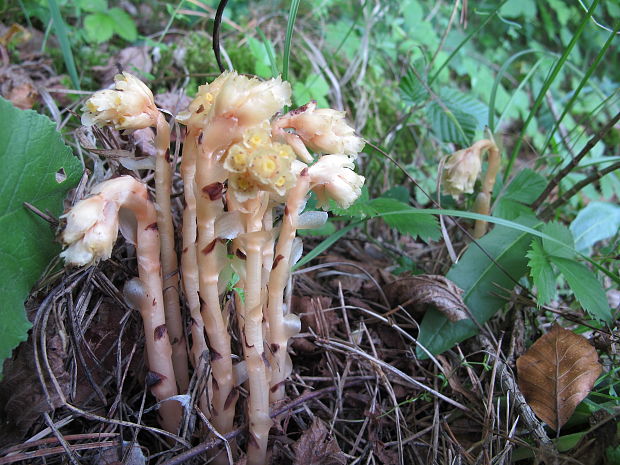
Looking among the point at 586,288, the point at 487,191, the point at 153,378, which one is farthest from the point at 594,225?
the point at 153,378

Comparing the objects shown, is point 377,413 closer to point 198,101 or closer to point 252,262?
point 252,262

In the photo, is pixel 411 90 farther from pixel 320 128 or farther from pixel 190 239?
pixel 190 239

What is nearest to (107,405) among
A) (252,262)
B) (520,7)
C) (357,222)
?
(252,262)

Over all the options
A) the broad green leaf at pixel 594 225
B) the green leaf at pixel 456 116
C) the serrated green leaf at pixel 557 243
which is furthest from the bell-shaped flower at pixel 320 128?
the broad green leaf at pixel 594 225

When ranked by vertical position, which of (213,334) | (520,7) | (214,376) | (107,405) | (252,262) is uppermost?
(520,7)

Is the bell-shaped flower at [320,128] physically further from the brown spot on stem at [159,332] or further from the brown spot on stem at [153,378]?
the brown spot on stem at [153,378]

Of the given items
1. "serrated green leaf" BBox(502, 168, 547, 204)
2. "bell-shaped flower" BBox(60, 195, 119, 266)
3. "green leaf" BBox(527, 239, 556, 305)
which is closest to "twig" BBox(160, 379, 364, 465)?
"bell-shaped flower" BBox(60, 195, 119, 266)

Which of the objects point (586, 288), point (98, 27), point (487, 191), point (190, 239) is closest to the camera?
point (190, 239)

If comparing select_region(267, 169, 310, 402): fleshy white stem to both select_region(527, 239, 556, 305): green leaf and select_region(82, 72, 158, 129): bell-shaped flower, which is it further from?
select_region(527, 239, 556, 305): green leaf
